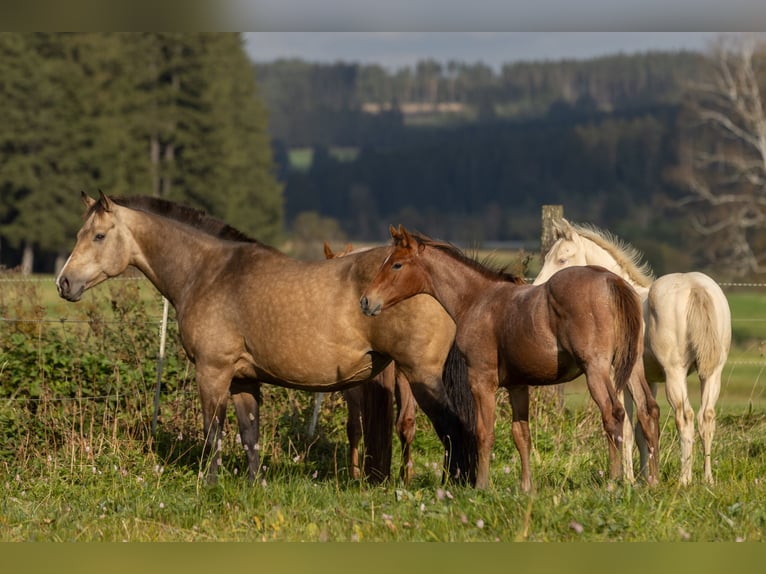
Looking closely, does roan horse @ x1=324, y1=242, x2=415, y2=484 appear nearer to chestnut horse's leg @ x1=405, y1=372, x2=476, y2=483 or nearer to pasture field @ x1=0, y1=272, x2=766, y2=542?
pasture field @ x1=0, y1=272, x2=766, y2=542

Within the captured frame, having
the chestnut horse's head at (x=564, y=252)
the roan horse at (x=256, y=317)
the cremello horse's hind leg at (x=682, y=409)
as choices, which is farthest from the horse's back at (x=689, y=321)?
the roan horse at (x=256, y=317)

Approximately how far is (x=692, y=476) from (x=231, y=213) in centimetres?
4387

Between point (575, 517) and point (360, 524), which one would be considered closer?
point (575, 517)

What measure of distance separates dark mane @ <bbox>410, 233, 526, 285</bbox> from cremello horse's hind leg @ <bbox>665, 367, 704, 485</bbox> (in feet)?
5.22

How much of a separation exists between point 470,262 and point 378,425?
1.51 metres

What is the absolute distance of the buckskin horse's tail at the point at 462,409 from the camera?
23.6 ft

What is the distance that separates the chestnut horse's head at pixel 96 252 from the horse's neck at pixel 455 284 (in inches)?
94.5

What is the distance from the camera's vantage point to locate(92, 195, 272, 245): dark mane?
7973 millimetres

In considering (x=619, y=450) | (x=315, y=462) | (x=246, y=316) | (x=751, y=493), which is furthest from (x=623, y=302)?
(x=315, y=462)

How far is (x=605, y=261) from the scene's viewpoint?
8500 millimetres

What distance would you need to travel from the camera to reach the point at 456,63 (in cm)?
13188

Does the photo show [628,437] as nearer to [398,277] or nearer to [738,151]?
[398,277]

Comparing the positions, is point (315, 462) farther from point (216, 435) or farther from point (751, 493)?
point (751, 493)

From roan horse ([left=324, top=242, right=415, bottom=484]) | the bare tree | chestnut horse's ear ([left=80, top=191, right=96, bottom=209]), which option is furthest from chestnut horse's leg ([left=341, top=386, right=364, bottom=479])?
the bare tree
